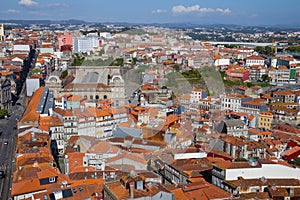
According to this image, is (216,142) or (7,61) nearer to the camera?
(216,142)

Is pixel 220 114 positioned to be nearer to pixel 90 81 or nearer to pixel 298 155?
pixel 298 155

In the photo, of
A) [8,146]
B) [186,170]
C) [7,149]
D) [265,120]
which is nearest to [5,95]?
[8,146]

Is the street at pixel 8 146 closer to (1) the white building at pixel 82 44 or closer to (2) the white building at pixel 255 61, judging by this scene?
(1) the white building at pixel 82 44

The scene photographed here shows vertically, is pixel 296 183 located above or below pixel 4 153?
above

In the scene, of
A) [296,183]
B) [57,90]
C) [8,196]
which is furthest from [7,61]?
[296,183]

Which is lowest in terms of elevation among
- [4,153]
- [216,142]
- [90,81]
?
[4,153]

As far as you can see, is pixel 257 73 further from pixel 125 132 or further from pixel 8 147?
pixel 8 147

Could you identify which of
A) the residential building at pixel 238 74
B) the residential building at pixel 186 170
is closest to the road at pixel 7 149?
the residential building at pixel 186 170

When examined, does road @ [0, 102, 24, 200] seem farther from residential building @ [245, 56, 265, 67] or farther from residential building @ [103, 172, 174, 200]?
residential building @ [245, 56, 265, 67]

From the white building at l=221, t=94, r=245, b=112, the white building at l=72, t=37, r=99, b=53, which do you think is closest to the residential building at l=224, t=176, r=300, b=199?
the white building at l=221, t=94, r=245, b=112
